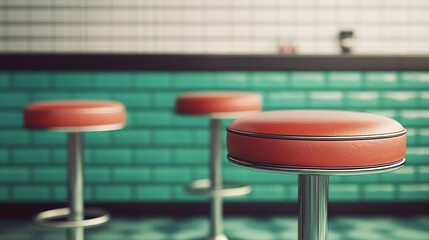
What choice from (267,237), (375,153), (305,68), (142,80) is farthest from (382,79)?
(375,153)

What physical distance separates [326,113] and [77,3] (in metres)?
2.97

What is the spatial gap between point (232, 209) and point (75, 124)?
65.7 inches

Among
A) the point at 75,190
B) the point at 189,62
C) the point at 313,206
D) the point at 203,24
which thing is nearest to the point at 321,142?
the point at 313,206

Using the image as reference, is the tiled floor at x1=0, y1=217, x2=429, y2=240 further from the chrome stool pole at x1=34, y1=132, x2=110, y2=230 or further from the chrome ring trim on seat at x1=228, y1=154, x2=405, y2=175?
the chrome ring trim on seat at x1=228, y1=154, x2=405, y2=175

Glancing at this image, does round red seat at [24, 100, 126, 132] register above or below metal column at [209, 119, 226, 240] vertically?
above

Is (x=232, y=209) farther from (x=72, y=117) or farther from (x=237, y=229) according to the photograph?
(x=72, y=117)

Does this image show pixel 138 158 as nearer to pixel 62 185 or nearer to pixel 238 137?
pixel 62 185

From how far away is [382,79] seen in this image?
3895 mm

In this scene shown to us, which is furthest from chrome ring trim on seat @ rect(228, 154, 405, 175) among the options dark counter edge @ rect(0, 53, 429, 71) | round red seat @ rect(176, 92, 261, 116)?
dark counter edge @ rect(0, 53, 429, 71)

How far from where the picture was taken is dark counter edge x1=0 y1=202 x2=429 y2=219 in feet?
12.7

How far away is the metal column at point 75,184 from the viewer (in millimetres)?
2707

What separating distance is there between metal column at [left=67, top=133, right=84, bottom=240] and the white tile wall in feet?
5.47

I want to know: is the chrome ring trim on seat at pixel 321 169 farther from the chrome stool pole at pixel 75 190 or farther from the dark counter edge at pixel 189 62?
the dark counter edge at pixel 189 62

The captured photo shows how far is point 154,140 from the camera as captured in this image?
3893 millimetres
